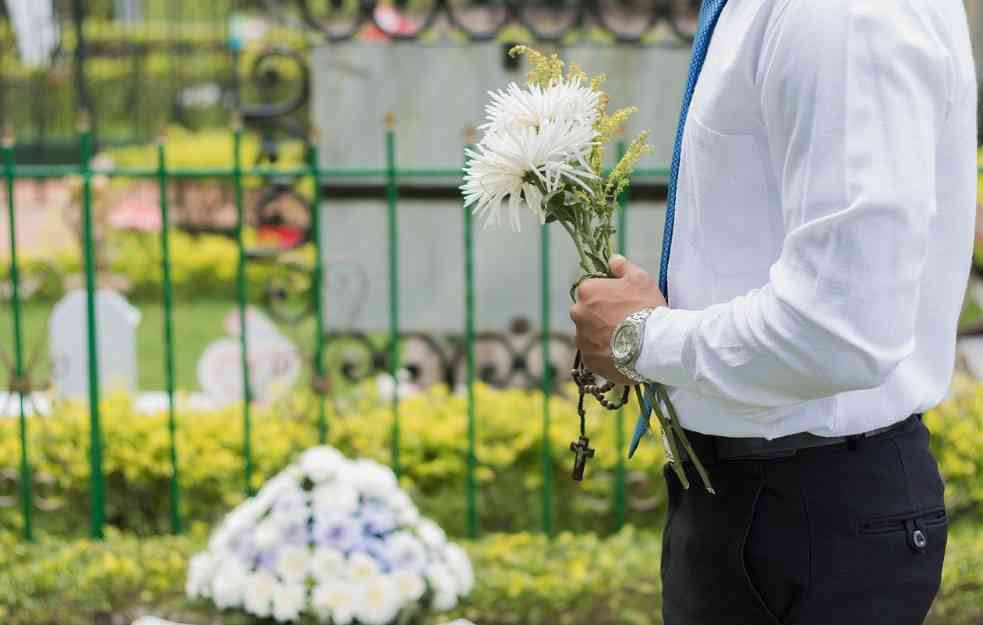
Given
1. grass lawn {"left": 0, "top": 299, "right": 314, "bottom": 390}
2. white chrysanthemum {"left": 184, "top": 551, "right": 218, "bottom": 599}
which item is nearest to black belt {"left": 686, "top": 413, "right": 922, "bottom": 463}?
white chrysanthemum {"left": 184, "top": 551, "right": 218, "bottom": 599}

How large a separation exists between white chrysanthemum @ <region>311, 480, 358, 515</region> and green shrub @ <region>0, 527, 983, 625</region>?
1.35 feet

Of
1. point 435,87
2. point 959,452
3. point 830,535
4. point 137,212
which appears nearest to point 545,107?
point 830,535

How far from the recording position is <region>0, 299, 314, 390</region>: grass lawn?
7234 mm

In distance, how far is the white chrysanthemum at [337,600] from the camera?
293 cm

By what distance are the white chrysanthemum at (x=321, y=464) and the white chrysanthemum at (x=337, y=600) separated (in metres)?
0.25

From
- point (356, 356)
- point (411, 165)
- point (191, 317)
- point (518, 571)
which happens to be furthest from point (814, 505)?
point (191, 317)

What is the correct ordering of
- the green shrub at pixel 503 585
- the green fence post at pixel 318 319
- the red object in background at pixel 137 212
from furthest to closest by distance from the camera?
the red object in background at pixel 137 212 < the green fence post at pixel 318 319 < the green shrub at pixel 503 585

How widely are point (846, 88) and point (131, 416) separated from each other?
307 cm

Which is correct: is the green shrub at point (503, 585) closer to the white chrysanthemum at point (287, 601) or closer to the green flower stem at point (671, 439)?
the white chrysanthemum at point (287, 601)

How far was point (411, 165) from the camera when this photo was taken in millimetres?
4801

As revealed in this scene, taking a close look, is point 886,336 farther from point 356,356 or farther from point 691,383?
point 356,356

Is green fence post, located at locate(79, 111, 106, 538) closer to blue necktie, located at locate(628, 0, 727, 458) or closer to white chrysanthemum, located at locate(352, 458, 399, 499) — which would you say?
white chrysanthemum, located at locate(352, 458, 399, 499)

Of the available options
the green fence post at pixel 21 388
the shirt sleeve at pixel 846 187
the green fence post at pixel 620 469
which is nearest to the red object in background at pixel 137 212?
the green fence post at pixel 21 388

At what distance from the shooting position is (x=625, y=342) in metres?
1.51
